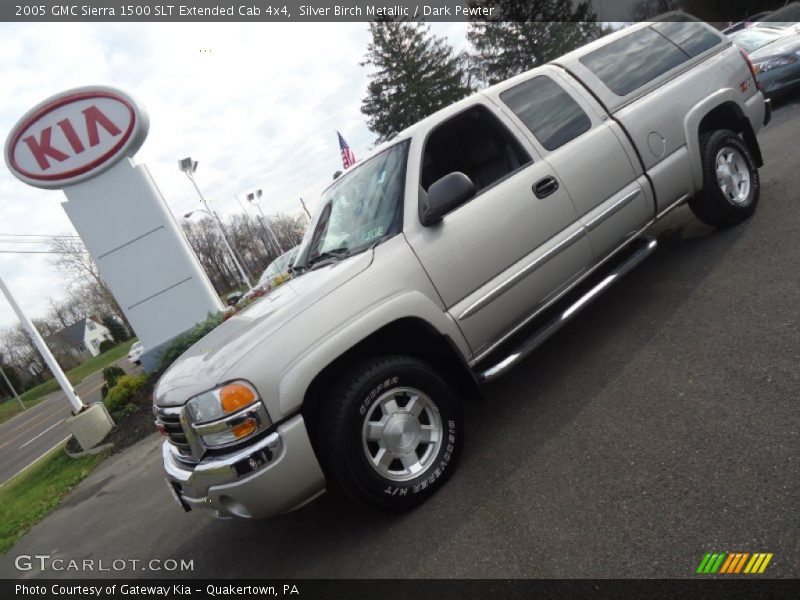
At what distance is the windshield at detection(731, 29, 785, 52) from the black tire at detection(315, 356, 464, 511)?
35.5 ft

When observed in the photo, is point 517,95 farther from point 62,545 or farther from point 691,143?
point 62,545

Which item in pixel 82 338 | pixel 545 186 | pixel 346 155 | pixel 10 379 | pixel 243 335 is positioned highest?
pixel 82 338

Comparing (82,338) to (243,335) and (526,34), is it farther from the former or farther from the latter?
(243,335)

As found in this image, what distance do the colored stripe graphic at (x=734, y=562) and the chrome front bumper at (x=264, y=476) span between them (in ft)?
5.71

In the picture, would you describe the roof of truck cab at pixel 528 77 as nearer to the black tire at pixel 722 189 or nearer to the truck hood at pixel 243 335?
the black tire at pixel 722 189

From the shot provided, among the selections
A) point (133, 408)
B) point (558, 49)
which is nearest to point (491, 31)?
point (558, 49)

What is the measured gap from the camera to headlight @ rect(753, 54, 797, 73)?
352 inches

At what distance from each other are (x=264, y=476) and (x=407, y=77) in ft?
131

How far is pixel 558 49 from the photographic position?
38.1 metres

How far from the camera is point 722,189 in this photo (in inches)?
182

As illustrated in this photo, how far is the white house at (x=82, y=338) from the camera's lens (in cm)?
7606

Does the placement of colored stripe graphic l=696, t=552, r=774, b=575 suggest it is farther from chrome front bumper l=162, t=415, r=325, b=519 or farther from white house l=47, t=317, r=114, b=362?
white house l=47, t=317, r=114, b=362

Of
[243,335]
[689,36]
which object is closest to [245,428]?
[243,335]

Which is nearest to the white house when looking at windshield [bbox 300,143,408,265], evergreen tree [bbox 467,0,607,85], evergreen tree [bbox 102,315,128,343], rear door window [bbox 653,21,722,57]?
evergreen tree [bbox 102,315,128,343]
